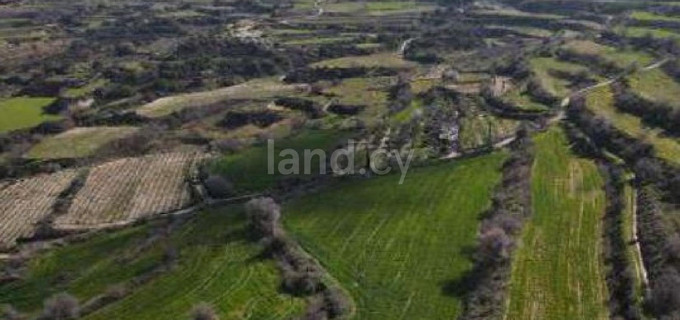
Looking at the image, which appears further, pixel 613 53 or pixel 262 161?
pixel 613 53

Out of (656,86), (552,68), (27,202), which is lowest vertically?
(27,202)

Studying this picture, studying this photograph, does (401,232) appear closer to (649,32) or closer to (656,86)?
(656,86)

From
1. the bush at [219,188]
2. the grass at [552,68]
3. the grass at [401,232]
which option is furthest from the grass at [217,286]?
the grass at [552,68]

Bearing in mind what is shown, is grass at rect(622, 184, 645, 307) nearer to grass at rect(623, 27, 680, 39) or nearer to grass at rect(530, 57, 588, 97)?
grass at rect(530, 57, 588, 97)

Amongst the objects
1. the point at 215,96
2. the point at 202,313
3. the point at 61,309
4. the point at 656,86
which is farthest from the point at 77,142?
the point at 656,86

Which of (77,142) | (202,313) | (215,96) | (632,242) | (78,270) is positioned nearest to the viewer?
(202,313)

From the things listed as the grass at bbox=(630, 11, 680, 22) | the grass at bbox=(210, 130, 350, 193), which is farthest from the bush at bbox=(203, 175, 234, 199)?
the grass at bbox=(630, 11, 680, 22)

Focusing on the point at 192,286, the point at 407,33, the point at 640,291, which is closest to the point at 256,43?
the point at 407,33

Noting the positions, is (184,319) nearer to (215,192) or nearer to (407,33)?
(215,192)
